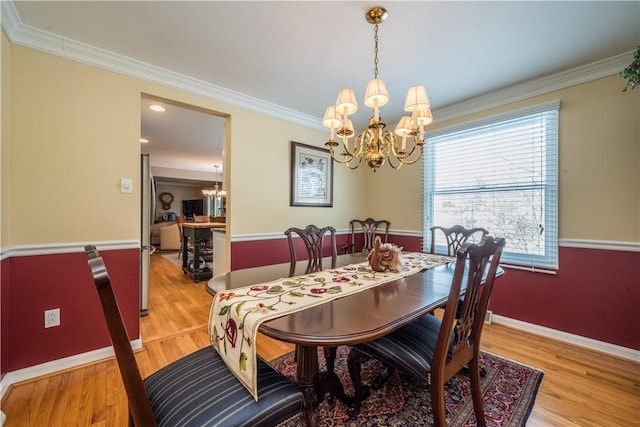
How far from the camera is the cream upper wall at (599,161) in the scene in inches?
76.8

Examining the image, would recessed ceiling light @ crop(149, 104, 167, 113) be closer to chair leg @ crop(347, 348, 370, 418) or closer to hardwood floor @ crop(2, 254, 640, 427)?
hardwood floor @ crop(2, 254, 640, 427)

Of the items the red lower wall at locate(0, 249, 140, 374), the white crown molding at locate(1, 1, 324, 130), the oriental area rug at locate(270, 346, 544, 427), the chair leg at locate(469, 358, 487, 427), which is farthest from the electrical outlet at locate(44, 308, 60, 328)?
the chair leg at locate(469, 358, 487, 427)

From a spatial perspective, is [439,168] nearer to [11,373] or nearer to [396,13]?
[396,13]

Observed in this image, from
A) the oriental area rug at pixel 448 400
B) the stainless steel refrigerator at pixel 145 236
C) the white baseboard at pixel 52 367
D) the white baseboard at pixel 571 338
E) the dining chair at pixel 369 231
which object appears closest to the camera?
the oriental area rug at pixel 448 400

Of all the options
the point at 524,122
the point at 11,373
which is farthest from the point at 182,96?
the point at 524,122

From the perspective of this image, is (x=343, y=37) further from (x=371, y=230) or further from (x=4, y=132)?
(x=371, y=230)

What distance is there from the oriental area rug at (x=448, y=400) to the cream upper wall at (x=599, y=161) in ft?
4.21

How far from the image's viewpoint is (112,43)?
1835 millimetres

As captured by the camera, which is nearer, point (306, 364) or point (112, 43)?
point (306, 364)

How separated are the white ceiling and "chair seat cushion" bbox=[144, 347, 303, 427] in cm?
189

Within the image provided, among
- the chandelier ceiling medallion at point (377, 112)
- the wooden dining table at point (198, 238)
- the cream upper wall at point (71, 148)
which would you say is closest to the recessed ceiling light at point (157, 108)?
the cream upper wall at point (71, 148)

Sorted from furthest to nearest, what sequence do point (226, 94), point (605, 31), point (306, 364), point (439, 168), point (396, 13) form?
point (439, 168) → point (226, 94) → point (605, 31) → point (396, 13) → point (306, 364)

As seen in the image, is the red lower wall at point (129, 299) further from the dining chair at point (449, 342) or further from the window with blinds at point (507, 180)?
the dining chair at point (449, 342)

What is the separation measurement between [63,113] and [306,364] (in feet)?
7.62
